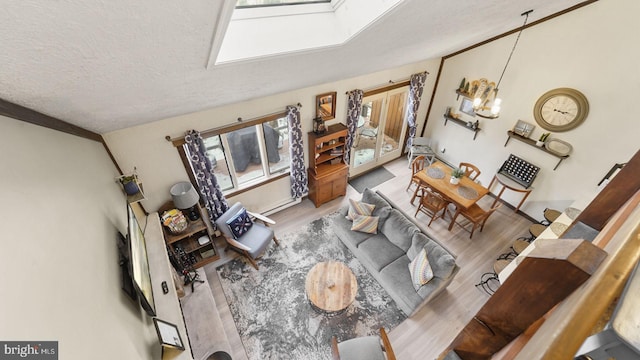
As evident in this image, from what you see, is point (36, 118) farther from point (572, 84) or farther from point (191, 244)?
point (572, 84)

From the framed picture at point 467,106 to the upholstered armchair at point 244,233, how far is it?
4398mm

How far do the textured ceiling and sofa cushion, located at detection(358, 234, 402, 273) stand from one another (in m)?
2.65

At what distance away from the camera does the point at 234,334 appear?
317 cm

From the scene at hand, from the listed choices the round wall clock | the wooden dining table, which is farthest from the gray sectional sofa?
the round wall clock

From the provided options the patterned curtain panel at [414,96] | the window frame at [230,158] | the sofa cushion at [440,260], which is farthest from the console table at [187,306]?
the patterned curtain panel at [414,96]

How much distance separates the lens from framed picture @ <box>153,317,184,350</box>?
190 cm

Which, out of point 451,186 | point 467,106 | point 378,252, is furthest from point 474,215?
point 467,106

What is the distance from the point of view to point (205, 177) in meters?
3.62

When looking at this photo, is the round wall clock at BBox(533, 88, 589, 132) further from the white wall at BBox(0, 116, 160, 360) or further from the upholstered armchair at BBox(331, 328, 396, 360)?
the white wall at BBox(0, 116, 160, 360)

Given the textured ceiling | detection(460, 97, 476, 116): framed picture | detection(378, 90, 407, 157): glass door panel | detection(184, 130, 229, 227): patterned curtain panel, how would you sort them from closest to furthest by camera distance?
the textured ceiling → detection(184, 130, 229, 227): patterned curtain panel → detection(460, 97, 476, 116): framed picture → detection(378, 90, 407, 157): glass door panel

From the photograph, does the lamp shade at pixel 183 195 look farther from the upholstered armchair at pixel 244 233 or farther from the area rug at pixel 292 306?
the area rug at pixel 292 306

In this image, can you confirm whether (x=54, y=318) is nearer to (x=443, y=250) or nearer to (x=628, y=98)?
(x=443, y=250)

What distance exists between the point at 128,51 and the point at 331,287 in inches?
120

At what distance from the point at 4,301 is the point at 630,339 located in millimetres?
1515
